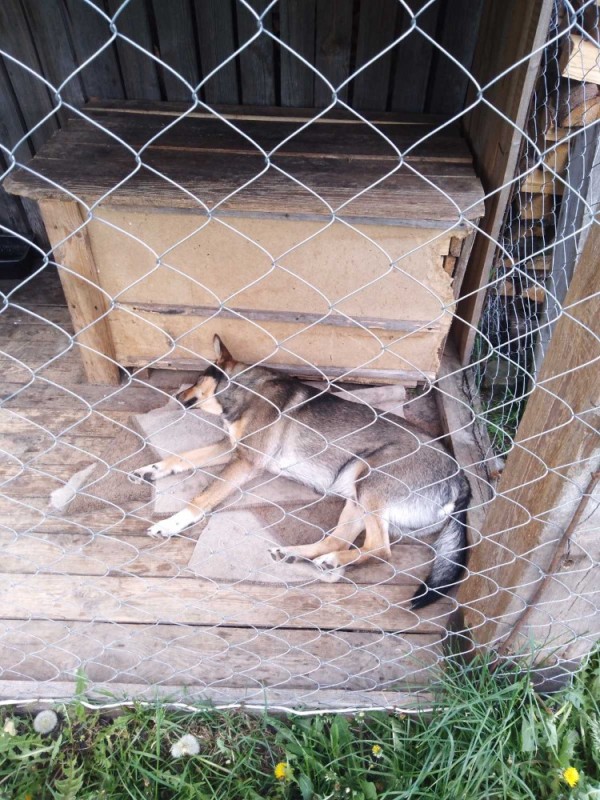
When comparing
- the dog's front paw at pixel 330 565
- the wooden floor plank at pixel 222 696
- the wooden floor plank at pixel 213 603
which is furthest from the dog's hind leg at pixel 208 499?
the wooden floor plank at pixel 222 696

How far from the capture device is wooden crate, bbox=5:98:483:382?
270 centimetres

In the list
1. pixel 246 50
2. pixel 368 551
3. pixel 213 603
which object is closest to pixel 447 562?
pixel 368 551

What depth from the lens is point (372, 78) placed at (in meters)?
3.59

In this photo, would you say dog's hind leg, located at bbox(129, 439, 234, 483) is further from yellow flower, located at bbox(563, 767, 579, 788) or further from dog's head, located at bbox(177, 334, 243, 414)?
yellow flower, located at bbox(563, 767, 579, 788)

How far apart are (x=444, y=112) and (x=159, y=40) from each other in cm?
172

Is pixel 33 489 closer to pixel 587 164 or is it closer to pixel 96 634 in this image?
pixel 96 634

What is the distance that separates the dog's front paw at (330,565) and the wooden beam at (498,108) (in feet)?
3.47

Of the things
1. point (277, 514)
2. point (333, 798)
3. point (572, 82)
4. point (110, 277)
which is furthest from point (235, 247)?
point (333, 798)

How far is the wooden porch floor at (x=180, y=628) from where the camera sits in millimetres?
2098

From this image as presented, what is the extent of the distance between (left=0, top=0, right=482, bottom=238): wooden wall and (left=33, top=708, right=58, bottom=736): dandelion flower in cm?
287

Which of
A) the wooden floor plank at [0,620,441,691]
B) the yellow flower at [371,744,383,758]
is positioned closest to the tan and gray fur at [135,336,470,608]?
the wooden floor plank at [0,620,441,691]

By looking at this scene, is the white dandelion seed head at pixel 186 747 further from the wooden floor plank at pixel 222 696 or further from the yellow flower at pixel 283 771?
the yellow flower at pixel 283 771

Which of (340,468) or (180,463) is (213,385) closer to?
(180,463)

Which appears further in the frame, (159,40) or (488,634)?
(159,40)
